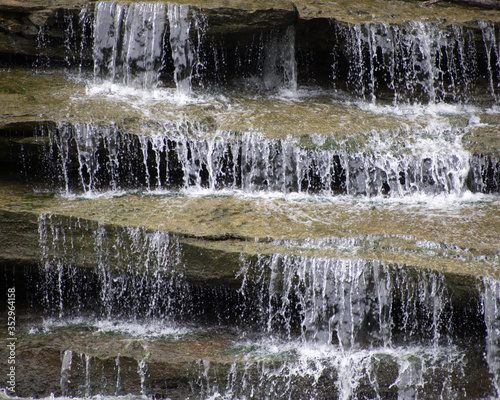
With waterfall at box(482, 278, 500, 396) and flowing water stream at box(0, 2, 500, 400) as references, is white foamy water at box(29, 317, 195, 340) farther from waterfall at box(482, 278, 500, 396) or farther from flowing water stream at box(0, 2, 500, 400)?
waterfall at box(482, 278, 500, 396)

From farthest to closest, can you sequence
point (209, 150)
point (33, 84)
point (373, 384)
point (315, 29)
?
1. point (315, 29)
2. point (33, 84)
3. point (209, 150)
4. point (373, 384)

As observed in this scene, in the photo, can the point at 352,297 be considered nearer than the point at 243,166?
Yes

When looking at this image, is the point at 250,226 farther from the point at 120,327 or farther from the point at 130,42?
the point at 130,42

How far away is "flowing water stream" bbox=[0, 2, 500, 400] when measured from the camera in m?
4.86

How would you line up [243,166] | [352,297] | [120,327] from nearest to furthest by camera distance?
[352,297], [120,327], [243,166]

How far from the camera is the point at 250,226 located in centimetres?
534

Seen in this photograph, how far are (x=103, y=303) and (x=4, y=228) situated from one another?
118 centimetres

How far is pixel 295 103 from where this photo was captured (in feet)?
23.9

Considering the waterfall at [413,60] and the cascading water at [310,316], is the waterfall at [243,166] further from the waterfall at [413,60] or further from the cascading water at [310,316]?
the waterfall at [413,60]

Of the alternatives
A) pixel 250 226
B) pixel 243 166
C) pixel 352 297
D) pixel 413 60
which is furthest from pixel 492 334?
pixel 413 60

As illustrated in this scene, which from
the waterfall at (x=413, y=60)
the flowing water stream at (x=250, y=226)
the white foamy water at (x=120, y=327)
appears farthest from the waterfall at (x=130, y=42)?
the white foamy water at (x=120, y=327)

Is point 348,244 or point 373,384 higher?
point 348,244

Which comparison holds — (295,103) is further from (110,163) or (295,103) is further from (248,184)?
(110,163)

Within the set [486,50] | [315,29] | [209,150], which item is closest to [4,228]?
[209,150]
